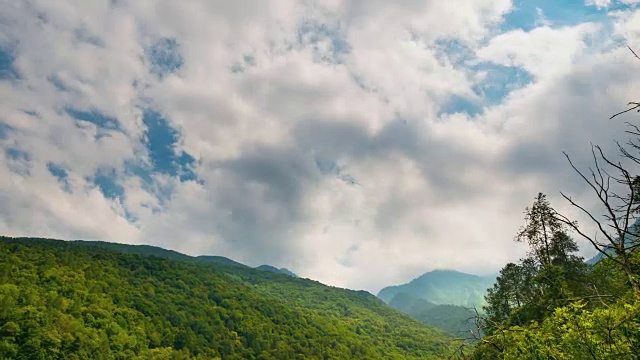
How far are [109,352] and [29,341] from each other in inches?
885

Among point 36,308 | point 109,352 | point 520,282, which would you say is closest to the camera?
point 520,282

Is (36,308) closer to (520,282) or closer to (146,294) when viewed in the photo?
(146,294)

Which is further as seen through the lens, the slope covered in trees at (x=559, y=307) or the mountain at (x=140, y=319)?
the mountain at (x=140, y=319)

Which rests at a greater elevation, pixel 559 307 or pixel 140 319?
pixel 559 307

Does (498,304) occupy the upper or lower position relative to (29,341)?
upper

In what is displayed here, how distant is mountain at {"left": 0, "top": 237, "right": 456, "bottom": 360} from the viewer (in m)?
93.1

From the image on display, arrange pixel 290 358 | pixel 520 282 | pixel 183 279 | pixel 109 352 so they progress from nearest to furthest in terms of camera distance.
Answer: pixel 520 282, pixel 109 352, pixel 290 358, pixel 183 279

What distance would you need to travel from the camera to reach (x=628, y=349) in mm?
10797

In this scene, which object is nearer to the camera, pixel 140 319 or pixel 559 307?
pixel 559 307

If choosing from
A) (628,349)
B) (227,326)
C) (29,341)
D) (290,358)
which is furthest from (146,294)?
(628,349)

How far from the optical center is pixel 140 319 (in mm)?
131500

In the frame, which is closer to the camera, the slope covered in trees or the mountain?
the slope covered in trees

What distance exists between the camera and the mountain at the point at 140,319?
93062 mm

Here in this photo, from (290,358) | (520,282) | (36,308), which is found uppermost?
(520,282)
